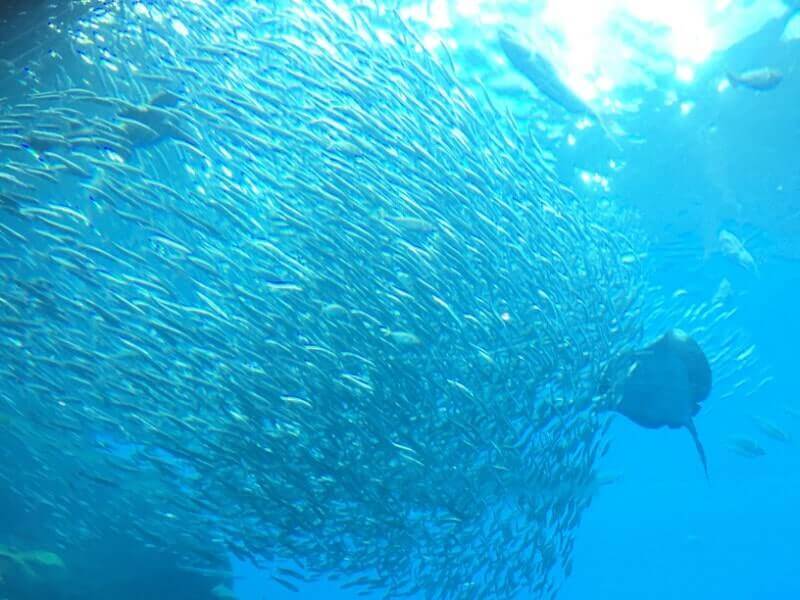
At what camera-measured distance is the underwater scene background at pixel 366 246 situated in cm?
605

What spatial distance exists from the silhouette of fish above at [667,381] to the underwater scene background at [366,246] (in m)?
0.05

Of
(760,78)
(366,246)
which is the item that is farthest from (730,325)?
(366,246)

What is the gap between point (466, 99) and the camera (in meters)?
6.82

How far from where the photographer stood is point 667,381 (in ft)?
27.9

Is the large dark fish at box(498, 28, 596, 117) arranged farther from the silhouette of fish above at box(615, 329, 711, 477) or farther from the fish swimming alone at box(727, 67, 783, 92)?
the silhouette of fish above at box(615, 329, 711, 477)

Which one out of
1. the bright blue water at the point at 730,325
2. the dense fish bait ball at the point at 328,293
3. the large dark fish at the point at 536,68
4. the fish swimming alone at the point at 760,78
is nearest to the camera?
the dense fish bait ball at the point at 328,293

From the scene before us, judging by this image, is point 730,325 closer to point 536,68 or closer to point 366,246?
point 536,68

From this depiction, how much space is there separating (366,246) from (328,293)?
702mm

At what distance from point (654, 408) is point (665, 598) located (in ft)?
261

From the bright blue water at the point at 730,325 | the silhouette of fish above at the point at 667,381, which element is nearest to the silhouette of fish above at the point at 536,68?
the silhouette of fish above at the point at 667,381

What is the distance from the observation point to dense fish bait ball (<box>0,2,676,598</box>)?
19.7ft

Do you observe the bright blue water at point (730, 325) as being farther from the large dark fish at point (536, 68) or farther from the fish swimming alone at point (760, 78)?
the large dark fish at point (536, 68)

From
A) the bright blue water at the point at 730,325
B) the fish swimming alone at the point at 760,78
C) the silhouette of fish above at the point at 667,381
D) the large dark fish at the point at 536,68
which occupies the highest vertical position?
the bright blue water at the point at 730,325

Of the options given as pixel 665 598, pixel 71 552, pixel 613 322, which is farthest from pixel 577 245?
pixel 665 598
